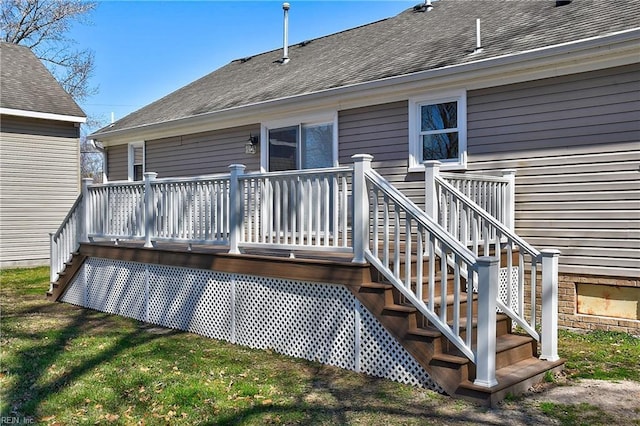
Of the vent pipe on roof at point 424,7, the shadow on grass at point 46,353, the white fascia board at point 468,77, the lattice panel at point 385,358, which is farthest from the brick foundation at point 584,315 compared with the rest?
the vent pipe on roof at point 424,7

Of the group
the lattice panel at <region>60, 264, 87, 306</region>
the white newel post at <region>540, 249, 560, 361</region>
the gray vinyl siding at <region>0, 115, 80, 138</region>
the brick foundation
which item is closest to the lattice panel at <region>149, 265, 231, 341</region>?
the lattice panel at <region>60, 264, 87, 306</region>

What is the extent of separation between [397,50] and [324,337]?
5.88 metres

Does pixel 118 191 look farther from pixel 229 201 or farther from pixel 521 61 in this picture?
pixel 521 61

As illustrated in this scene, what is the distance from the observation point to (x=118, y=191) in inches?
336

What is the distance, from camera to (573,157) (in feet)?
22.7

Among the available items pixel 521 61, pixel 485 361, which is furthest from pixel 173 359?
pixel 521 61

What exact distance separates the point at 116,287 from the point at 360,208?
4.84 m

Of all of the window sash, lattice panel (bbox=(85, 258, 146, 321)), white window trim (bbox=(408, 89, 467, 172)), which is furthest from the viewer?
the window sash

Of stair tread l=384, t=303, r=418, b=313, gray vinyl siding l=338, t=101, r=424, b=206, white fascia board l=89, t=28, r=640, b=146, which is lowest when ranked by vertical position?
stair tread l=384, t=303, r=418, b=313

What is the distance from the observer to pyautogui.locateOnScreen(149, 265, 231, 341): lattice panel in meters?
6.91

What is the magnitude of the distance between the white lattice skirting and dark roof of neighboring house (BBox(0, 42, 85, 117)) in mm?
7726

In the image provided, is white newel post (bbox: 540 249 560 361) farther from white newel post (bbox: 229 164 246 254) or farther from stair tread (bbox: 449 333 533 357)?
white newel post (bbox: 229 164 246 254)

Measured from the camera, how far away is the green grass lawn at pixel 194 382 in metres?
4.29

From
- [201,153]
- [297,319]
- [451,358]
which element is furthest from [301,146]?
[451,358]
